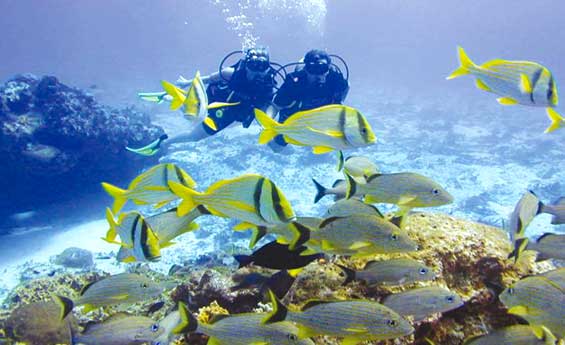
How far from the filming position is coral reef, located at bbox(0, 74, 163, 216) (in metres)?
11.5

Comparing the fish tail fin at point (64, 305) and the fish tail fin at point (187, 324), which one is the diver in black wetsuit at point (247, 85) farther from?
the fish tail fin at point (187, 324)

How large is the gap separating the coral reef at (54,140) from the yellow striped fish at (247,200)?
39.5 ft

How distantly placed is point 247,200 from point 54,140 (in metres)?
12.8

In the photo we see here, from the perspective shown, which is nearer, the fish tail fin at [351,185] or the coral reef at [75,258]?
the fish tail fin at [351,185]

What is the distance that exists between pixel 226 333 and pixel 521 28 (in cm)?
19220

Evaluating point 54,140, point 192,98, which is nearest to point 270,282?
point 192,98

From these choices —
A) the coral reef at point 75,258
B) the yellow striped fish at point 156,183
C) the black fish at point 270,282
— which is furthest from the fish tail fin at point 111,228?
the coral reef at point 75,258

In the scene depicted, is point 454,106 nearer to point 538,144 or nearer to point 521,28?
point 538,144

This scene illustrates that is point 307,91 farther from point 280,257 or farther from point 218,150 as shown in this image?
point 218,150

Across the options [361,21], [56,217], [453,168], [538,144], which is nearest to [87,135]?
[56,217]

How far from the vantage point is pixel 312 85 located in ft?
25.5

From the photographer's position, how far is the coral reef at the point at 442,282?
292 centimetres

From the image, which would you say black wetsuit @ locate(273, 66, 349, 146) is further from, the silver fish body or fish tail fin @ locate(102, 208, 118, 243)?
the silver fish body

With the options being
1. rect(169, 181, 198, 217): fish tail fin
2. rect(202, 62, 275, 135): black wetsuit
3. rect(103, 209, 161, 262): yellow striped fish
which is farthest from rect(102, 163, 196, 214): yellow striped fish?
rect(202, 62, 275, 135): black wetsuit
